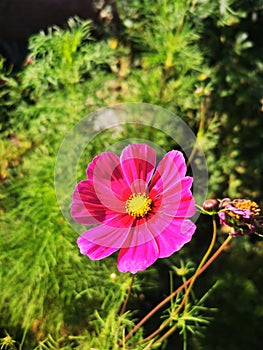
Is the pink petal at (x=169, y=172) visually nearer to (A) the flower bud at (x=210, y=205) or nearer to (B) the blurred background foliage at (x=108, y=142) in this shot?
(A) the flower bud at (x=210, y=205)

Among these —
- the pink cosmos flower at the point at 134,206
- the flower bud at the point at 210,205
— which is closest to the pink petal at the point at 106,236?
the pink cosmos flower at the point at 134,206

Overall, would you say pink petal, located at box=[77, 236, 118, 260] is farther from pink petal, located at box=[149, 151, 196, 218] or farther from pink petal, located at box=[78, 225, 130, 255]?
pink petal, located at box=[149, 151, 196, 218]

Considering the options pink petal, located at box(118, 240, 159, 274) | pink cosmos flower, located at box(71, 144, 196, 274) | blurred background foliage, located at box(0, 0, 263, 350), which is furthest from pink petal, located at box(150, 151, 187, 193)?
blurred background foliage, located at box(0, 0, 263, 350)

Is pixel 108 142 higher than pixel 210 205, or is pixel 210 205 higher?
pixel 210 205

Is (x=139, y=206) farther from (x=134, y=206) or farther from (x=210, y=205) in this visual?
(x=210, y=205)

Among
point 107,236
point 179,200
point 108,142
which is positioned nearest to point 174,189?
point 179,200

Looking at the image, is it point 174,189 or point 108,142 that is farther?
point 108,142

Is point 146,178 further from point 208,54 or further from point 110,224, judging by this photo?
point 208,54
